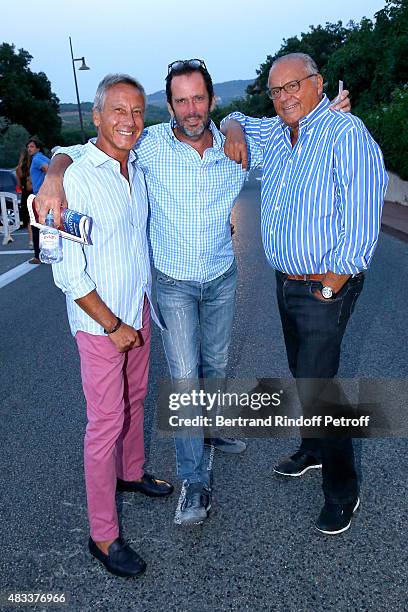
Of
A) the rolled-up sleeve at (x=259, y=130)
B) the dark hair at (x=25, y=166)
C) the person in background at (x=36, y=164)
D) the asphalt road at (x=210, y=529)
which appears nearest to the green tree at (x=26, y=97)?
the dark hair at (x=25, y=166)

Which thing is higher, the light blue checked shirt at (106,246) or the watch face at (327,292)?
the light blue checked shirt at (106,246)

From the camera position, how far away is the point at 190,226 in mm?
2951

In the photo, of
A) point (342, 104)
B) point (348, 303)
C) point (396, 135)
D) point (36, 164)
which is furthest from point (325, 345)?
point (396, 135)

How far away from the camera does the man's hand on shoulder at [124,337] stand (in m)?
2.52

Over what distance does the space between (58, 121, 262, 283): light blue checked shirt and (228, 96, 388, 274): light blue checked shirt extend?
10.5 inches

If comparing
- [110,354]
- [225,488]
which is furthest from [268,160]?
[225,488]

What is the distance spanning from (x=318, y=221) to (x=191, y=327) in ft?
2.92

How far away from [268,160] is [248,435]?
6.15 ft

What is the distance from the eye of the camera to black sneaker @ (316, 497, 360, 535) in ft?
9.36

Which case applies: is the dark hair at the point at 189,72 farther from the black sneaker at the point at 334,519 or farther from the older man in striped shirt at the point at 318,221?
the black sneaker at the point at 334,519

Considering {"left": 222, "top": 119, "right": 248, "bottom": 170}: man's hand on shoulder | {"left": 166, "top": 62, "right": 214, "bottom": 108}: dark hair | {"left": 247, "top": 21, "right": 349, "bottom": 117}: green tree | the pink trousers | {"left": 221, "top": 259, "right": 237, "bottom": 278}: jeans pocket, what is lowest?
the pink trousers

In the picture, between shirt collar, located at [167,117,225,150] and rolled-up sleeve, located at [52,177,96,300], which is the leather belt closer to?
shirt collar, located at [167,117,225,150]

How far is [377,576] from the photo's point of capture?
8.38 feet

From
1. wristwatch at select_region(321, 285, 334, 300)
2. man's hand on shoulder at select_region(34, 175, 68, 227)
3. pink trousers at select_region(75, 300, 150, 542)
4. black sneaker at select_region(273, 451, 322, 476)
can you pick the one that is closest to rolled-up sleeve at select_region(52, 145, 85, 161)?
man's hand on shoulder at select_region(34, 175, 68, 227)
